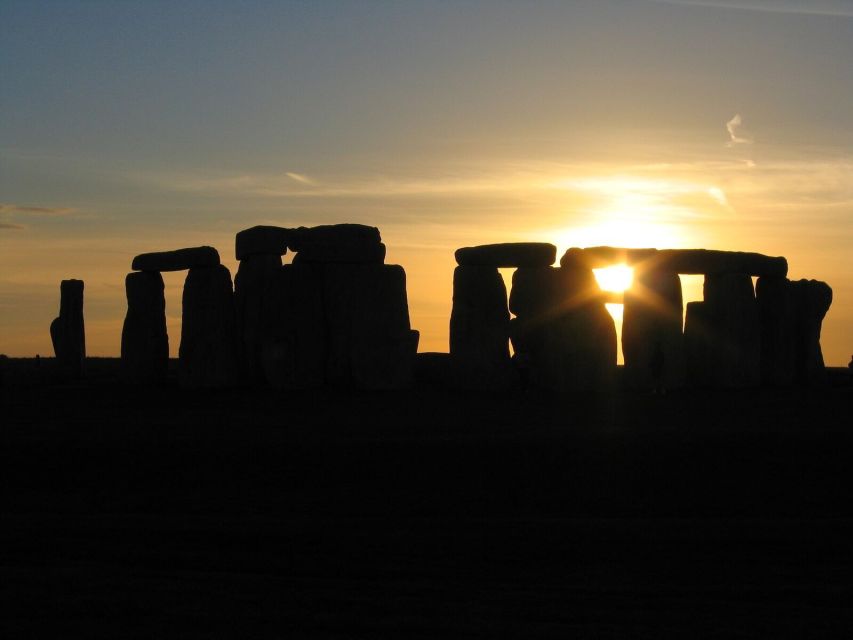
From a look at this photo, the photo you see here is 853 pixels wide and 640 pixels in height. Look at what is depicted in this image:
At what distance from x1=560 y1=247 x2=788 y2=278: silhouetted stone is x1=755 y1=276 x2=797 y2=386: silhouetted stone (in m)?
0.67

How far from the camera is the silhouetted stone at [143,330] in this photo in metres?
26.8

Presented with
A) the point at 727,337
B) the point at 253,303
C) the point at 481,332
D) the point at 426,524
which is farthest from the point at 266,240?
the point at 426,524

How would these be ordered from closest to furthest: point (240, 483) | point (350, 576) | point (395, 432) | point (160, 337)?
1. point (350, 576)
2. point (240, 483)
3. point (395, 432)
4. point (160, 337)

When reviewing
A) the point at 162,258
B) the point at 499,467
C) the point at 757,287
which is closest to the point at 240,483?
the point at 499,467

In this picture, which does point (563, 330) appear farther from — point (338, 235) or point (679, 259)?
point (338, 235)

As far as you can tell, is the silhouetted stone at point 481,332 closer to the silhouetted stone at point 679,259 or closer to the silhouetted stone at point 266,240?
the silhouetted stone at point 679,259

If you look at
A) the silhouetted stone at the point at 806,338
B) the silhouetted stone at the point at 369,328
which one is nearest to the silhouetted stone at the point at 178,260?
the silhouetted stone at the point at 369,328

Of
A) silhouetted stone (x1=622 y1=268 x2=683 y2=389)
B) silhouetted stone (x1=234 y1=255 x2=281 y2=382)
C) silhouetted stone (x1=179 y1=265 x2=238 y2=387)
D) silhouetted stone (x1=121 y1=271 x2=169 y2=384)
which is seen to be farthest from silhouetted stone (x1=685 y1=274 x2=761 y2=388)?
silhouetted stone (x1=121 y1=271 x2=169 y2=384)

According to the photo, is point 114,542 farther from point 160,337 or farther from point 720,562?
point 160,337

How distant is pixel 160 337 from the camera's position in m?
27.1

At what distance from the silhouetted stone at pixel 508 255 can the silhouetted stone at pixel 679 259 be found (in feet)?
2.14

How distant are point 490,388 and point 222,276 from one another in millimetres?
5785

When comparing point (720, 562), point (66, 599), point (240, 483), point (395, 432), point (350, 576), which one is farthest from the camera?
point (395, 432)

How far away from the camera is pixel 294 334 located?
79.3 feet
